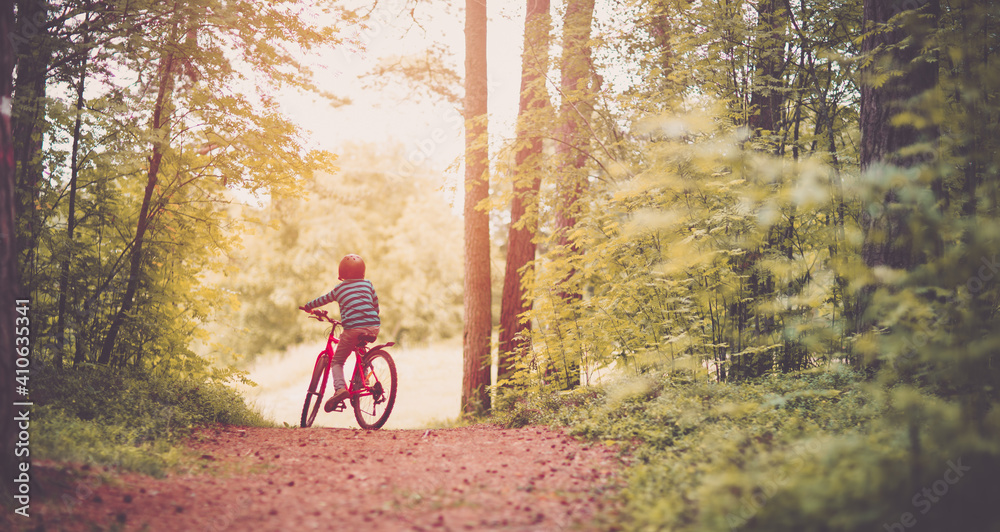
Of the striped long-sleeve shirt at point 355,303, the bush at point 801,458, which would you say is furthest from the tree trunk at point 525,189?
the bush at point 801,458

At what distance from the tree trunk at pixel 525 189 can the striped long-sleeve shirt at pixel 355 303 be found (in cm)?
222

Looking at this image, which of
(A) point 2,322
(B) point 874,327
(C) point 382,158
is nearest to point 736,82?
(B) point 874,327

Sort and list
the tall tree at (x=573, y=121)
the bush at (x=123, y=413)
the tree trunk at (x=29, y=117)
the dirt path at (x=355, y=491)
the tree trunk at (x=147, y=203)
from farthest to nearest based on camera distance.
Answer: the tall tree at (x=573, y=121)
the tree trunk at (x=147, y=203)
the tree trunk at (x=29, y=117)
the bush at (x=123, y=413)
the dirt path at (x=355, y=491)

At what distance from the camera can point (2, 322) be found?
3.12 metres

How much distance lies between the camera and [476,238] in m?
9.03

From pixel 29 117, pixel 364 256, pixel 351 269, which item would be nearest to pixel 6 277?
pixel 29 117

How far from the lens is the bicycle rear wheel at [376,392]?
265 inches

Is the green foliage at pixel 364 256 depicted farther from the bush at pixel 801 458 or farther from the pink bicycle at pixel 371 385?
the bush at pixel 801 458

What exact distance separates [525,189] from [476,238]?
1086 mm

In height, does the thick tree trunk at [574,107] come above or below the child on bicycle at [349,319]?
above

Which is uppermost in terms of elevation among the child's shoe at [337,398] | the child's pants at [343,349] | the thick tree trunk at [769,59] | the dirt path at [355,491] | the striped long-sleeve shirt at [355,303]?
the thick tree trunk at [769,59]

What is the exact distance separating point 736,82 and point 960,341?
5130mm

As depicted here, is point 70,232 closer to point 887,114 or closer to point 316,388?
point 316,388

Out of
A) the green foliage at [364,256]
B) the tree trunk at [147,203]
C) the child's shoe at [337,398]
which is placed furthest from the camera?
the green foliage at [364,256]
